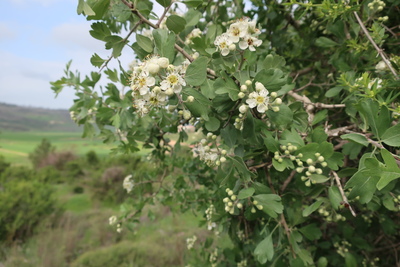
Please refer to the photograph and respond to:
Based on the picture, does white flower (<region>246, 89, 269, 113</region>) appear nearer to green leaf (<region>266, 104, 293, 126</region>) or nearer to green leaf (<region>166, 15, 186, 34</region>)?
green leaf (<region>266, 104, 293, 126</region>)

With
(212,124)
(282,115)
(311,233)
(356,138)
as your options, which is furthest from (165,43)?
(311,233)

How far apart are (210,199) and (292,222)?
81cm

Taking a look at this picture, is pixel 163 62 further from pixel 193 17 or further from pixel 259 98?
pixel 193 17

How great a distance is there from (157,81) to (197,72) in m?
0.14

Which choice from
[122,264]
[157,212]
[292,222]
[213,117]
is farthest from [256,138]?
[157,212]

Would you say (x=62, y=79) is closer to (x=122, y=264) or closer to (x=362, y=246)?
(x=362, y=246)

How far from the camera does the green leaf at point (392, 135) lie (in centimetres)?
81

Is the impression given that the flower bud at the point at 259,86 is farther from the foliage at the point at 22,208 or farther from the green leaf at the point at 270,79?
the foliage at the point at 22,208

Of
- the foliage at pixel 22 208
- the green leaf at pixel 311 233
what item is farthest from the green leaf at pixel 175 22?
the foliage at pixel 22 208

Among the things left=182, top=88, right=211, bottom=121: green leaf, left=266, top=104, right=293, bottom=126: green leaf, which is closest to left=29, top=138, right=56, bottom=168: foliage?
left=182, top=88, right=211, bottom=121: green leaf

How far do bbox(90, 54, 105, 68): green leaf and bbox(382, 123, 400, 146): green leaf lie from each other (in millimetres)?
1010

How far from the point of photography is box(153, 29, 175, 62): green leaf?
836 mm

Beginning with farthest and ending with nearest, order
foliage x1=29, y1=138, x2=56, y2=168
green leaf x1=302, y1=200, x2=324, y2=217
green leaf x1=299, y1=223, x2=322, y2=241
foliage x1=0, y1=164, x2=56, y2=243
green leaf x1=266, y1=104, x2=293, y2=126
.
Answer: foliage x1=29, y1=138, x2=56, y2=168 → foliage x1=0, y1=164, x2=56, y2=243 → green leaf x1=299, y1=223, x2=322, y2=241 → green leaf x1=302, y1=200, x2=324, y2=217 → green leaf x1=266, y1=104, x2=293, y2=126

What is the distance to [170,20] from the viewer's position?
95 centimetres
